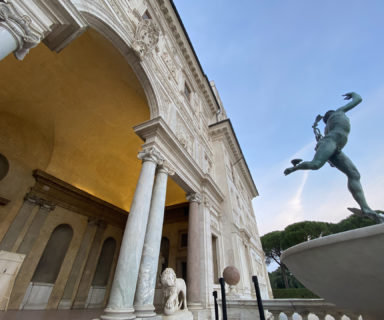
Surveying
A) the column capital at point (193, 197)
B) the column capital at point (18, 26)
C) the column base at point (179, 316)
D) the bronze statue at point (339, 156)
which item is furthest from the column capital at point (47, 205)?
the bronze statue at point (339, 156)

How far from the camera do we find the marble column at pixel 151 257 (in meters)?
4.14

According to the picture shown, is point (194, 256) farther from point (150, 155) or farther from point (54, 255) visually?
point (54, 255)

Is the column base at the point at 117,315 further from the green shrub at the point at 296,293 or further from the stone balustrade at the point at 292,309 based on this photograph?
the green shrub at the point at 296,293

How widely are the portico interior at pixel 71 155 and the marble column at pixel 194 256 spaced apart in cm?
344

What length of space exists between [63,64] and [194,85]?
7.83 meters

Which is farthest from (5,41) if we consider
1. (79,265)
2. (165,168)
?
(79,265)

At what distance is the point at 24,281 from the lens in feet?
25.4

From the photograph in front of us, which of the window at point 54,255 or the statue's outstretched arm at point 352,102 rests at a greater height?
the statue's outstretched arm at point 352,102

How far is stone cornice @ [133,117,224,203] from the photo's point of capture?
19.5ft

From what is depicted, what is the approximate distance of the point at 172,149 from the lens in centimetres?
677

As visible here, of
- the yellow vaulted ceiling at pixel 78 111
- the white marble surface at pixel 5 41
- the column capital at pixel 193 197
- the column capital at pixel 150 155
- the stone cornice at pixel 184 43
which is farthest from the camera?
the stone cornice at pixel 184 43

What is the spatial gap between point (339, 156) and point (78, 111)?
9.88 meters

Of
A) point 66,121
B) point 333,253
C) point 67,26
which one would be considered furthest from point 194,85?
point 333,253

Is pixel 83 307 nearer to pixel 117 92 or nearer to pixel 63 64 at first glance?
pixel 117 92
